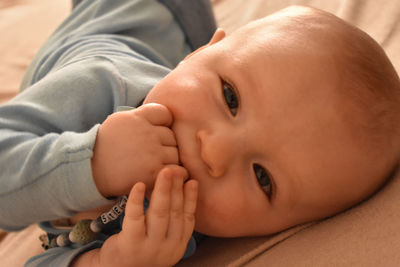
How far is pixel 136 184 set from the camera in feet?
2.21

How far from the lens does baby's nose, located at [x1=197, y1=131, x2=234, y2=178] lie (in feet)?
2.31

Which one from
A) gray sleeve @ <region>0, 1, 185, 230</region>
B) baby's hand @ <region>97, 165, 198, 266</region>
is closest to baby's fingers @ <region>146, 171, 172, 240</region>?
baby's hand @ <region>97, 165, 198, 266</region>

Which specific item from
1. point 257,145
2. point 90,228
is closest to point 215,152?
point 257,145

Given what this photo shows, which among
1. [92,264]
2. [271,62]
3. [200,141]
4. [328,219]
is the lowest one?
[92,264]

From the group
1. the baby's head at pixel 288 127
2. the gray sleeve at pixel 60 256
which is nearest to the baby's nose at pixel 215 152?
the baby's head at pixel 288 127

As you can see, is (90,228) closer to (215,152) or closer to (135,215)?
(135,215)

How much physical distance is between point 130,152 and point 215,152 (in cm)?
15

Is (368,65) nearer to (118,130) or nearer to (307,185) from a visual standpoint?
(307,185)

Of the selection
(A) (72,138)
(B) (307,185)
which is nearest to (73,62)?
(A) (72,138)

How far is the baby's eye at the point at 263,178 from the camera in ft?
2.50

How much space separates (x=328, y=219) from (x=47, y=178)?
0.51 m

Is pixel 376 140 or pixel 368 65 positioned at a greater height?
pixel 368 65

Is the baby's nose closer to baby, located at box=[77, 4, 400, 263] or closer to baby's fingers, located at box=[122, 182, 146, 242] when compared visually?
baby, located at box=[77, 4, 400, 263]

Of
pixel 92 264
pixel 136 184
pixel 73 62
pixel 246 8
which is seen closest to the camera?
pixel 136 184
